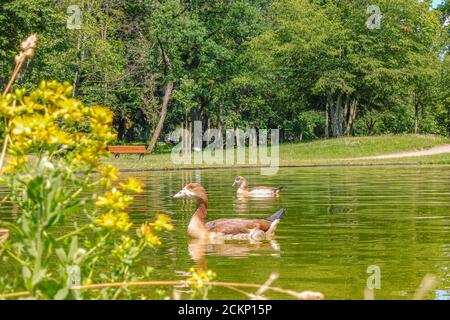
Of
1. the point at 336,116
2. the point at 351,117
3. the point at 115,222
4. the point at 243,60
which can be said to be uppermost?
the point at 243,60

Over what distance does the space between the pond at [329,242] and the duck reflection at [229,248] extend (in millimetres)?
16

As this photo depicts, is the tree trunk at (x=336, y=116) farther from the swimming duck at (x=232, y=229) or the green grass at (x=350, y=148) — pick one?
the swimming duck at (x=232, y=229)

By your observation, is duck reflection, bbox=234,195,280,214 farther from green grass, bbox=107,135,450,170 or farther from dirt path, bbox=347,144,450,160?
dirt path, bbox=347,144,450,160

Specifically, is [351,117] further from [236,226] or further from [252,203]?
[236,226]

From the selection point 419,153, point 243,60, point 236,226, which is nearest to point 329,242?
point 236,226

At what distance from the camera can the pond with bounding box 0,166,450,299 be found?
1088 cm

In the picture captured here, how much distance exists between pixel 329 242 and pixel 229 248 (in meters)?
1.64

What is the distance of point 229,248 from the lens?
566 inches

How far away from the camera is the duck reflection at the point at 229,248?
13394mm

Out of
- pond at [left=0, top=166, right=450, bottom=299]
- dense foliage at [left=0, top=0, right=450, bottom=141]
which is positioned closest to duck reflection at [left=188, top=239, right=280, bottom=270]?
pond at [left=0, top=166, right=450, bottom=299]

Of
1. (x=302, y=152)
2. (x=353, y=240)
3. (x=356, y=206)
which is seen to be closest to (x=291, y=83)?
(x=302, y=152)

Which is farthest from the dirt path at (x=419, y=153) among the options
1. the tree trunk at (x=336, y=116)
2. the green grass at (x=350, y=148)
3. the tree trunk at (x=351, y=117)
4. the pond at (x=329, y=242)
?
the pond at (x=329, y=242)

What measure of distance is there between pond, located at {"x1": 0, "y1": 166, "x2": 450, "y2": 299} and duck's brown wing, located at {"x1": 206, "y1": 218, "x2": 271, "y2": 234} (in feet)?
0.80

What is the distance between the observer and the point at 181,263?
12406 mm
